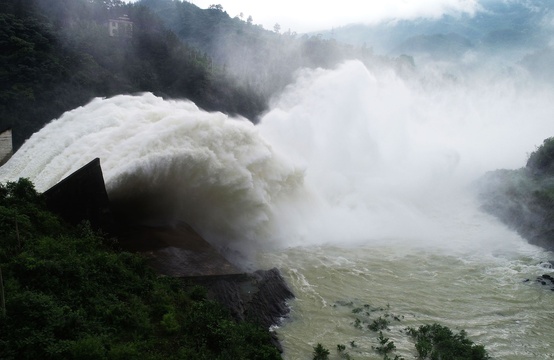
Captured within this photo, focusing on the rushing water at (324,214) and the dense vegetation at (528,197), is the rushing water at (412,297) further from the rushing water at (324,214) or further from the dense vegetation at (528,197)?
the dense vegetation at (528,197)

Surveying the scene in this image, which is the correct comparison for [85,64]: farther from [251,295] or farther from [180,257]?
[251,295]

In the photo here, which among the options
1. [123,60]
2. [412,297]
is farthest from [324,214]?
[123,60]

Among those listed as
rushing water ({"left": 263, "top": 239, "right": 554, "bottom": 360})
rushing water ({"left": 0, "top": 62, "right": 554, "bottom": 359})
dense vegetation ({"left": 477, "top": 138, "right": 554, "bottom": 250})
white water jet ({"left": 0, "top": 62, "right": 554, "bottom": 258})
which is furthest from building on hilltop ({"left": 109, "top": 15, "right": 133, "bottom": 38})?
rushing water ({"left": 263, "top": 239, "right": 554, "bottom": 360})

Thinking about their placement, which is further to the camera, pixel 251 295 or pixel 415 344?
pixel 251 295

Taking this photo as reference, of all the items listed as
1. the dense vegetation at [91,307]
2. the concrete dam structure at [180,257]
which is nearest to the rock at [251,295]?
the concrete dam structure at [180,257]

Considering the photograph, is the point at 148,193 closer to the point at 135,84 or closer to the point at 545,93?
the point at 135,84

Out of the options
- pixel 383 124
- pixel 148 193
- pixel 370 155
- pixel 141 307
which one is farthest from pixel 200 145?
pixel 383 124

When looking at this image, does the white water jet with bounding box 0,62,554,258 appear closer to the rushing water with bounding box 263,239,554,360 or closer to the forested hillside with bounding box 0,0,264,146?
the rushing water with bounding box 263,239,554,360

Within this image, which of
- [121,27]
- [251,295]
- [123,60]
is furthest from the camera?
[121,27]
